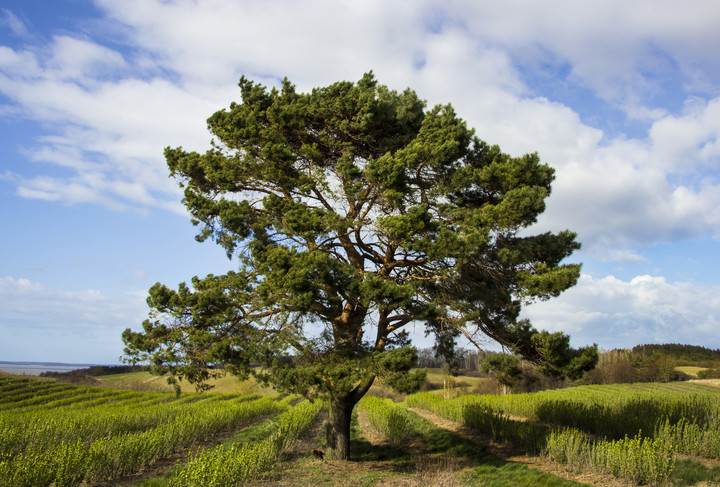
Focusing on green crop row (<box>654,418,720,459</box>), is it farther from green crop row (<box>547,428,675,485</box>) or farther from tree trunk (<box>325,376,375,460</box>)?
tree trunk (<box>325,376,375,460</box>)

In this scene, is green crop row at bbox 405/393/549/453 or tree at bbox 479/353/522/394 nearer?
tree at bbox 479/353/522/394

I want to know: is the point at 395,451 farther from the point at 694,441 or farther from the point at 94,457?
the point at 94,457

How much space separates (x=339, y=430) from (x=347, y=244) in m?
5.60

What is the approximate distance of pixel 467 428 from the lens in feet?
66.1

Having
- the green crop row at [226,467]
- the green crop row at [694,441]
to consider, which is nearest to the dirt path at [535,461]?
the green crop row at [694,441]

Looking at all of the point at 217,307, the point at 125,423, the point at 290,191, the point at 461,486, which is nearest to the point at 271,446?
the point at 217,307

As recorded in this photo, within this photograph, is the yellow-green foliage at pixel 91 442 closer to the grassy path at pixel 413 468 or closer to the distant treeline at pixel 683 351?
the grassy path at pixel 413 468

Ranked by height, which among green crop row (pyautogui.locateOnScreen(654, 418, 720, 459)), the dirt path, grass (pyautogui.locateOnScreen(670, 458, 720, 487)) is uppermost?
green crop row (pyautogui.locateOnScreen(654, 418, 720, 459))

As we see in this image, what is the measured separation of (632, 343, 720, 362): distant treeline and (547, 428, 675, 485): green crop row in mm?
89995

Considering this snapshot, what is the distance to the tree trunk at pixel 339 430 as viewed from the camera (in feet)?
41.9

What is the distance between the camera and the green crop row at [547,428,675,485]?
9.40 m

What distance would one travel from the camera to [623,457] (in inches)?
391

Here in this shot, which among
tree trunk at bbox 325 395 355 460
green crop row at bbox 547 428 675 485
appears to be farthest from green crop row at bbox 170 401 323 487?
green crop row at bbox 547 428 675 485

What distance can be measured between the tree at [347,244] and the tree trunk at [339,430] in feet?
0.14
